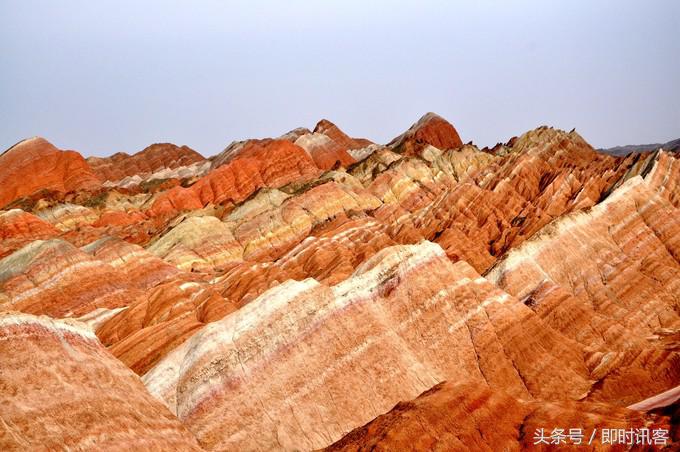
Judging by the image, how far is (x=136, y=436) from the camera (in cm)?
3075

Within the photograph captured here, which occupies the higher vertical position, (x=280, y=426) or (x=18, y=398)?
(x=18, y=398)

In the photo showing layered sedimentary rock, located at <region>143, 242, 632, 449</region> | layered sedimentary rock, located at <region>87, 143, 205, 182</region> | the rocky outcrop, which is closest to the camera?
layered sedimentary rock, located at <region>143, 242, 632, 449</region>

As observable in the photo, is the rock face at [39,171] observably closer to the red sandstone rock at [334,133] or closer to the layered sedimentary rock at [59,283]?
the red sandstone rock at [334,133]

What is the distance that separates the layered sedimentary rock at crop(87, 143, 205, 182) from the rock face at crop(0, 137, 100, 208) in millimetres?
21545

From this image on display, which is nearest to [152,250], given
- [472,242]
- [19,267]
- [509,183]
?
[19,267]

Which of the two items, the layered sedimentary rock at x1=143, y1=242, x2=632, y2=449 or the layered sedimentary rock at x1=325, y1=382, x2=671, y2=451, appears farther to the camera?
the layered sedimentary rock at x1=143, y1=242, x2=632, y2=449

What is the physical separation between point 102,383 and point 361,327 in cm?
1595

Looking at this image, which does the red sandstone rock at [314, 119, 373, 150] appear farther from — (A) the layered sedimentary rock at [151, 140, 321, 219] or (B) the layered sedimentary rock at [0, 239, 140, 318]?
(B) the layered sedimentary rock at [0, 239, 140, 318]

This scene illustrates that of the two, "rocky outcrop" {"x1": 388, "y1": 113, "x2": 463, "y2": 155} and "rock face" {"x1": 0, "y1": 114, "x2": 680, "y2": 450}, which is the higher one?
"rocky outcrop" {"x1": 388, "y1": 113, "x2": 463, "y2": 155}

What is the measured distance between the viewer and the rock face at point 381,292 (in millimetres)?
37188

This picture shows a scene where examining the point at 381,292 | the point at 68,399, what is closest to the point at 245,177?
the point at 381,292

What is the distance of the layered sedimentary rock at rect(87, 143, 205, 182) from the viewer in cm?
18200

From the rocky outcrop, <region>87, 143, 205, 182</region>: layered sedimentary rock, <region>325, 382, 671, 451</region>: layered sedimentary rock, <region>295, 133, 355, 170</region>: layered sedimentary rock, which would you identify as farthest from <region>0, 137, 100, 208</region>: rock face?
<region>325, 382, 671, 451</region>: layered sedimentary rock

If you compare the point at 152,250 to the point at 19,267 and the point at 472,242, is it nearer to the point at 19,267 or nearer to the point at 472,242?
the point at 19,267
